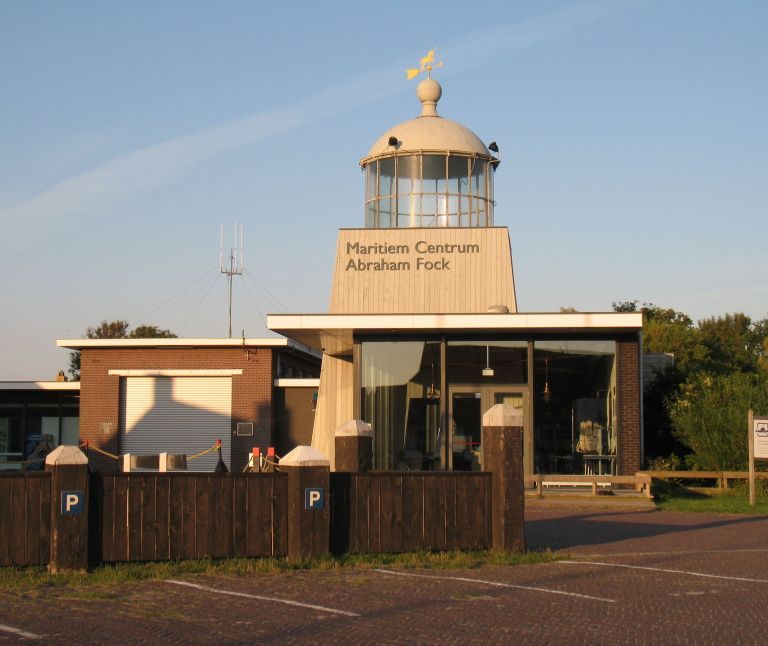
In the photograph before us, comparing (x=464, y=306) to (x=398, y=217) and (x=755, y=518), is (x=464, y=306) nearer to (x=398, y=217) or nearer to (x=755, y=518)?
(x=398, y=217)

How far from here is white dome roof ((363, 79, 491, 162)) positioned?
2578 cm

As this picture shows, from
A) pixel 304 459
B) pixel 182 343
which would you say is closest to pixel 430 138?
pixel 182 343

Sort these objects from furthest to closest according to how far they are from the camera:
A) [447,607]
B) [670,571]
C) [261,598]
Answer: [670,571] < [261,598] < [447,607]

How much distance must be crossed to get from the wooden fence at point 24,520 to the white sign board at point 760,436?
15.3 meters

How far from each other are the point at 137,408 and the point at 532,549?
21.9 metres

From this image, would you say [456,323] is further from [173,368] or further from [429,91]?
[173,368]

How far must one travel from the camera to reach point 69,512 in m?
11.9

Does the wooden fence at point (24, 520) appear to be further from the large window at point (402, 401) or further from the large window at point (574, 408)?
the large window at point (574, 408)

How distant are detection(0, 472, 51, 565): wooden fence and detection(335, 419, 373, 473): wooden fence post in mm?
4510

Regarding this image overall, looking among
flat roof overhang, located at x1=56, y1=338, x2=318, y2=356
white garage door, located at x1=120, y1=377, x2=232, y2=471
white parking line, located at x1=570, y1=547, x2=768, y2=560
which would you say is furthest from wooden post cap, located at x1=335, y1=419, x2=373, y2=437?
white garage door, located at x1=120, y1=377, x2=232, y2=471

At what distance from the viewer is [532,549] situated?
45.8 feet

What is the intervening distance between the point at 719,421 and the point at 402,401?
7834 mm

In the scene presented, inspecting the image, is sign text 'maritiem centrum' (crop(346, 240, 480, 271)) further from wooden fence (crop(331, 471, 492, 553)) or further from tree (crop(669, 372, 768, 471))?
wooden fence (crop(331, 471, 492, 553))

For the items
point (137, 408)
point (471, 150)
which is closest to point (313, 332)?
point (471, 150)
